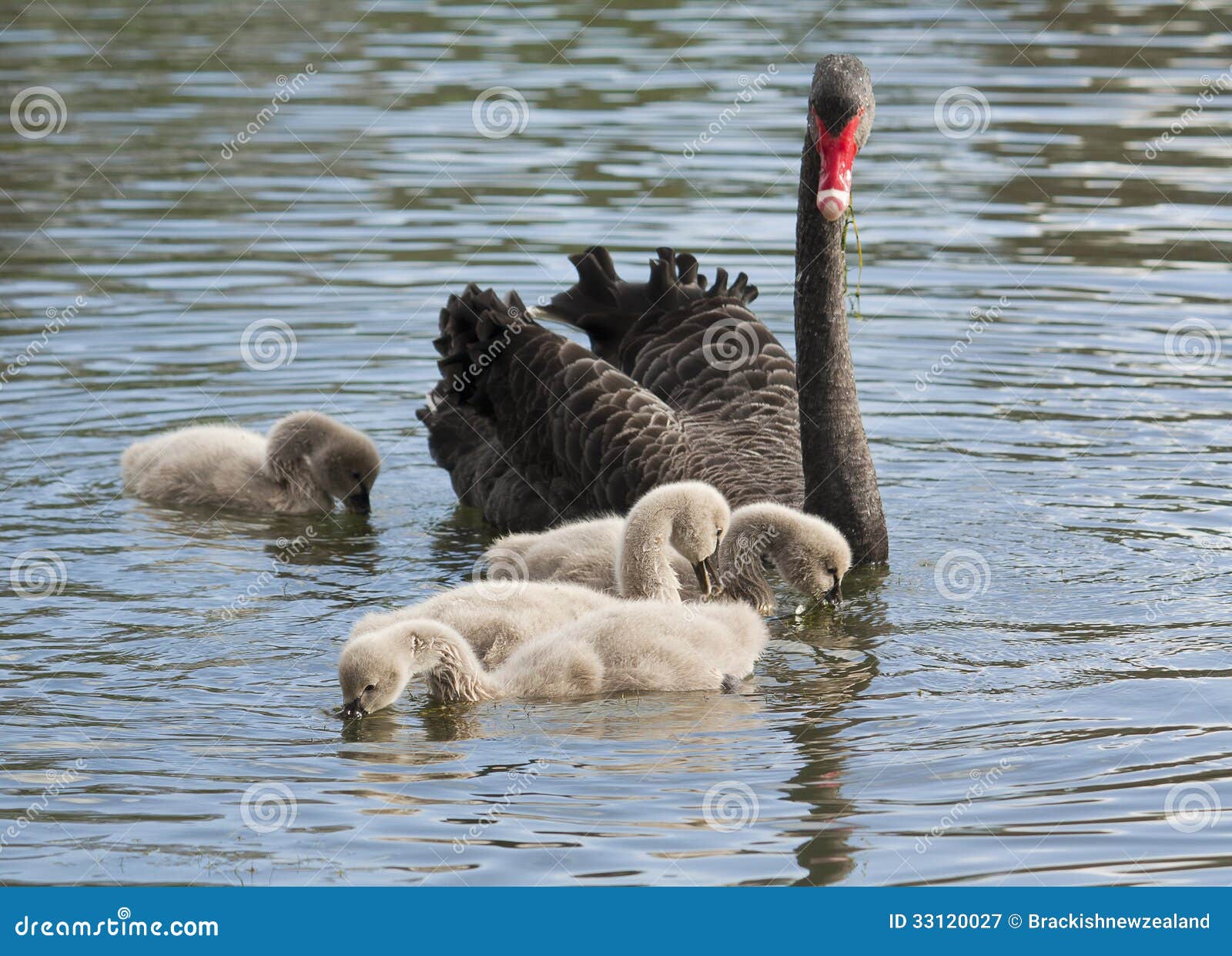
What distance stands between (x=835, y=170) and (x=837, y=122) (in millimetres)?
183

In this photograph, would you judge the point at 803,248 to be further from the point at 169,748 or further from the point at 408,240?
the point at 408,240

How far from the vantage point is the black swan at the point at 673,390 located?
6340mm

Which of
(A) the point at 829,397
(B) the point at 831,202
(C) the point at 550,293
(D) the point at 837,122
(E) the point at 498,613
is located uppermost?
(C) the point at 550,293

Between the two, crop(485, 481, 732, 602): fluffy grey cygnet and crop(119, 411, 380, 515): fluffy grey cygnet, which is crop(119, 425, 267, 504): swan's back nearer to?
crop(119, 411, 380, 515): fluffy grey cygnet

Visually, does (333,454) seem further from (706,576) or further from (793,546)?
(793,546)

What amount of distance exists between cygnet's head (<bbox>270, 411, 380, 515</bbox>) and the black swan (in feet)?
1.31

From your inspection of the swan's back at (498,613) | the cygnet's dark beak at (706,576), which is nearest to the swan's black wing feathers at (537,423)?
the cygnet's dark beak at (706,576)

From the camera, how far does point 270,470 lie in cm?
747

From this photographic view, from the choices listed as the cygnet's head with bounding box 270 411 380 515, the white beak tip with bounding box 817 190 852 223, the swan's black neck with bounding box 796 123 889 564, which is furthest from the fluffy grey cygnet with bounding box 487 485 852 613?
the cygnet's head with bounding box 270 411 380 515

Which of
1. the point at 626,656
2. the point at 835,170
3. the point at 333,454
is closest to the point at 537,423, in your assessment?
the point at 333,454

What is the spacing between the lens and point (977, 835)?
4.27m

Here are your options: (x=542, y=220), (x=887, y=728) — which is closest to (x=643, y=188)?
(x=542, y=220)

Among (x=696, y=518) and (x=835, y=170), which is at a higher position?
(x=835, y=170)

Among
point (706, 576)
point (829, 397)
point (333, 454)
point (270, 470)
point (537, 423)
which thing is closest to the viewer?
point (706, 576)
